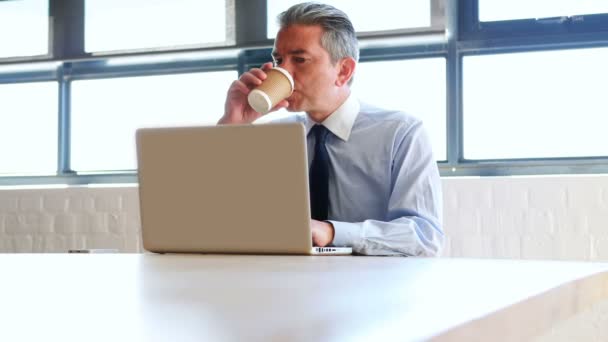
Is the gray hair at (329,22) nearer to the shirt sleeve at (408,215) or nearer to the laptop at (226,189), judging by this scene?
the shirt sleeve at (408,215)

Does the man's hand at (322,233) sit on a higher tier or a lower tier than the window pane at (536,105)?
lower

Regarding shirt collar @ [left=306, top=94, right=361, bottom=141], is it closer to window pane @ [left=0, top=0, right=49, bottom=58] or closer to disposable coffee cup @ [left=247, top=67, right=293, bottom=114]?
disposable coffee cup @ [left=247, top=67, right=293, bottom=114]

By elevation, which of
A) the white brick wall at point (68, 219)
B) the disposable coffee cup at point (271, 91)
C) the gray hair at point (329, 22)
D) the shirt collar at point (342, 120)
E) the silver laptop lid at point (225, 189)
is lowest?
the white brick wall at point (68, 219)

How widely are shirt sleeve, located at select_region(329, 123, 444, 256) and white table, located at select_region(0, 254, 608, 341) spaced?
0.91 metres

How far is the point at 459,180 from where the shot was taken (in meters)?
3.58

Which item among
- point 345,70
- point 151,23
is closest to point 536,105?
point 345,70

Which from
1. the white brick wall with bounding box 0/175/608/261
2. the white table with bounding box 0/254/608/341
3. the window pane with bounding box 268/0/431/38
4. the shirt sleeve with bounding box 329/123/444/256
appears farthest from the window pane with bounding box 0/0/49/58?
the white table with bounding box 0/254/608/341

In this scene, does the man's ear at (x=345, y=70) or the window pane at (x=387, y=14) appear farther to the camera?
the window pane at (x=387, y=14)

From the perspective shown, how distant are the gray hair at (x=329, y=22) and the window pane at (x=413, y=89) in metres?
1.30

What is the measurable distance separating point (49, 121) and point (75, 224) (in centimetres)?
76

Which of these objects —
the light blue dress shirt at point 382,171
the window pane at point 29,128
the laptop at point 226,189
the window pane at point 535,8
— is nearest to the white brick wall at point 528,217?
the window pane at point 535,8

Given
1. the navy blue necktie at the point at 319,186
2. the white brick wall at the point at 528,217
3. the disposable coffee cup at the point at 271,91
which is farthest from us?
the white brick wall at the point at 528,217

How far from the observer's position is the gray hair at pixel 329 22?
2.47m

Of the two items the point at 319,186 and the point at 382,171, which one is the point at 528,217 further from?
the point at 319,186
